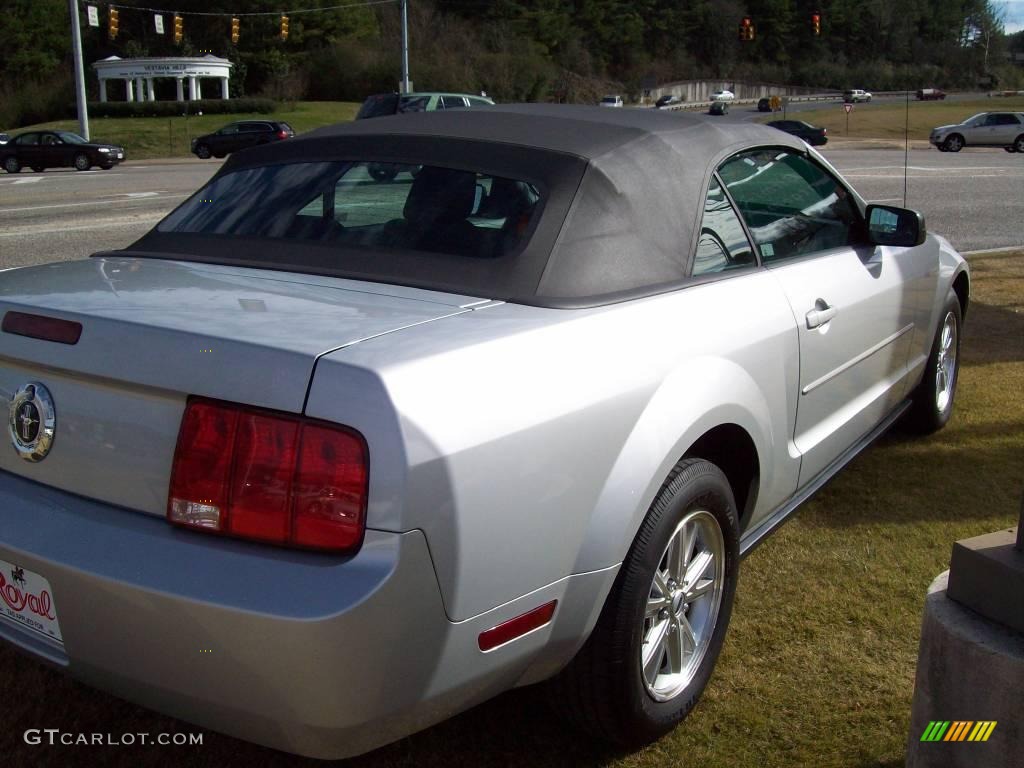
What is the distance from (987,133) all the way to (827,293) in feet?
122

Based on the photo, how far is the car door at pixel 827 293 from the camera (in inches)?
130

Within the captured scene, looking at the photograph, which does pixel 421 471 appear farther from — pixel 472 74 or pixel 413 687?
pixel 472 74

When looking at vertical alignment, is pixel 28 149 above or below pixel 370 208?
below

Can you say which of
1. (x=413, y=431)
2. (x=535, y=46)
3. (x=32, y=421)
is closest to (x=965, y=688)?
(x=413, y=431)

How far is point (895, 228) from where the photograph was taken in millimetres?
3924

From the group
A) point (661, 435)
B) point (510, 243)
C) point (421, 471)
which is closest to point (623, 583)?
point (661, 435)

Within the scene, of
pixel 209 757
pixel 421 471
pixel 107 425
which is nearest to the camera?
pixel 421 471

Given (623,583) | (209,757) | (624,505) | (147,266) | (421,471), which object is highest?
(147,266)

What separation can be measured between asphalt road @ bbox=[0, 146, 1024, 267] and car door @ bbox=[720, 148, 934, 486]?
8.02 meters

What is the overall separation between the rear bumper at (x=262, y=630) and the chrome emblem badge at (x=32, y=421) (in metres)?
0.13

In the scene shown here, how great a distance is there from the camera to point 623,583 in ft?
7.79

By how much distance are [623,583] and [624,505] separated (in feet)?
0.66

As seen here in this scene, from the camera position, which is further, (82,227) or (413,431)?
(82,227)

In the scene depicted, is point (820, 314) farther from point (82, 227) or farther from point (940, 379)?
point (82, 227)
